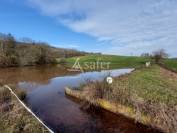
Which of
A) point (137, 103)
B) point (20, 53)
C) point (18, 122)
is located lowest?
point (18, 122)

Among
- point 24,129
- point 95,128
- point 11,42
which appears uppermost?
point 11,42

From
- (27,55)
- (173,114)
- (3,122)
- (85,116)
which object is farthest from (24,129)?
(27,55)

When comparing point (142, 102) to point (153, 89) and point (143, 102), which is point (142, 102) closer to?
point (143, 102)

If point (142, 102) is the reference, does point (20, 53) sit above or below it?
above

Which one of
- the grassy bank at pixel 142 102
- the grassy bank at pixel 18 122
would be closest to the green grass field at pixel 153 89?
the grassy bank at pixel 142 102

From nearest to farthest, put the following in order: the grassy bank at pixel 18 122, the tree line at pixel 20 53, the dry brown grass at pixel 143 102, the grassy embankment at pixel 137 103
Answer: the grassy bank at pixel 18 122 → the dry brown grass at pixel 143 102 → the grassy embankment at pixel 137 103 → the tree line at pixel 20 53

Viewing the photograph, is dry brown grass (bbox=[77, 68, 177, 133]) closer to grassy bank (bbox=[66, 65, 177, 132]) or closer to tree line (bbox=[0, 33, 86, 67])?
grassy bank (bbox=[66, 65, 177, 132])

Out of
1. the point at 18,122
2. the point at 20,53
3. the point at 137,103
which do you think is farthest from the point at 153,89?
the point at 20,53

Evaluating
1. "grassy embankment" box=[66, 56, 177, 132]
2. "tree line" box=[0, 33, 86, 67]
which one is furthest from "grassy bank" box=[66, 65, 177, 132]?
"tree line" box=[0, 33, 86, 67]

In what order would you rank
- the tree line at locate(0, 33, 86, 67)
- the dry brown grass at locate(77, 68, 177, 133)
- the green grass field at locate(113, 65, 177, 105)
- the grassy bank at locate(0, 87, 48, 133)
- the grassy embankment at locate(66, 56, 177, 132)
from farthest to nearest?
the tree line at locate(0, 33, 86, 67)
the green grass field at locate(113, 65, 177, 105)
the grassy embankment at locate(66, 56, 177, 132)
the dry brown grass at locate(77, 68, 177, 133)
the grassy bank at locate(0, 87, 48, 133)

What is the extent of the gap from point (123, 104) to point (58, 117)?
357 centimetres

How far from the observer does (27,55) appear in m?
48.5

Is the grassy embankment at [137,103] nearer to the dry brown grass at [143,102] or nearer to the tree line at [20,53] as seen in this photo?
the dry brown grass at [143,102]

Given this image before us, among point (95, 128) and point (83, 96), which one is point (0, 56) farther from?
point (95, 128)
